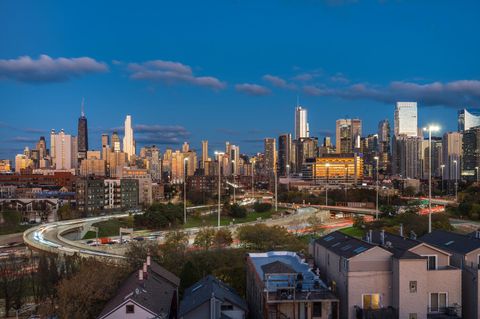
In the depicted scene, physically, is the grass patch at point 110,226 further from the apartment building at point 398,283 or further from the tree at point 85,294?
the apartment building at point 398,283

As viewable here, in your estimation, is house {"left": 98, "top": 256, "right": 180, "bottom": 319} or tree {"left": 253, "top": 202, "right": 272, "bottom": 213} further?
tree {"left": 253, "top": 202, "right": 272, "bottom": 213}

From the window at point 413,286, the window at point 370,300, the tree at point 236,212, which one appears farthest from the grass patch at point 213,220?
the window at point 413,286

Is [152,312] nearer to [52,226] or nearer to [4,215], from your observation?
[52,226]

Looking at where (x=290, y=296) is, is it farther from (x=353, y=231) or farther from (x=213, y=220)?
(x=213, y=220)

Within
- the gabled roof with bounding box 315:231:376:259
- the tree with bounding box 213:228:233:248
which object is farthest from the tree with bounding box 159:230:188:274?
the gabled roof with bounding box 315:231:376:259

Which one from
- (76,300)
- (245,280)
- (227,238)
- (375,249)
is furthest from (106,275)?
(227,238)

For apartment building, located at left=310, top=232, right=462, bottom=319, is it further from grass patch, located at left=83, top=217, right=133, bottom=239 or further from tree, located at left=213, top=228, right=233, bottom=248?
grass patch, located at left=83, top=217, right=133, bottom=239

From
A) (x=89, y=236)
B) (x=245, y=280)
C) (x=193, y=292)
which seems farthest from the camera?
(x=89, y=236)
